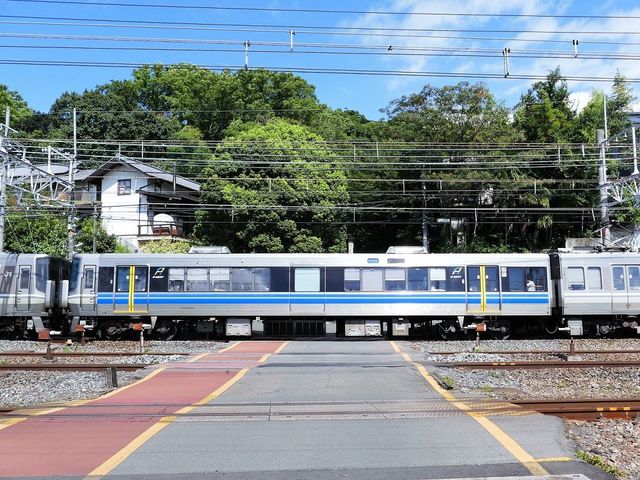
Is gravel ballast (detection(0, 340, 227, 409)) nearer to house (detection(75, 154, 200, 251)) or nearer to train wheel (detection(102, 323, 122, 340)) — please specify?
train wheel (detection(102, 323, 122, 340))

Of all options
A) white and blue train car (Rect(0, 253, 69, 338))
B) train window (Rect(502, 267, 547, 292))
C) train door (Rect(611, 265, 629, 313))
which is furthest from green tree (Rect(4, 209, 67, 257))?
train door (Rect(611, 265, 629, 313))

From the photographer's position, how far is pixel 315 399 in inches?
374

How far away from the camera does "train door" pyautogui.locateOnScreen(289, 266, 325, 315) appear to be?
21.9m

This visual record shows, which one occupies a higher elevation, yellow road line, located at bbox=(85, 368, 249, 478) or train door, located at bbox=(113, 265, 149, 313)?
train door, located at bbox=(113, 265, 149, 313)

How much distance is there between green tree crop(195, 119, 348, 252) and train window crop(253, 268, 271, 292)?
476 inches

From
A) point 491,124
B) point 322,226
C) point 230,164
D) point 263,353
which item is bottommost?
point 263,353

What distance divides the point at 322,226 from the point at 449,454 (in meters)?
30.6

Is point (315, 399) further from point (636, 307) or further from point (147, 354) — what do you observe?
point (636, 307)

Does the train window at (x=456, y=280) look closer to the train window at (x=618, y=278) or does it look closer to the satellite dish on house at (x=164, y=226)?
the train window at (x=618, y=278)

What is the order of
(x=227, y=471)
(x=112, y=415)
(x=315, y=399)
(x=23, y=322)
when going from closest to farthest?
(x=227, y=471)
(x=112, y=415)
(x=315, y=399)
(x=23, y=322)

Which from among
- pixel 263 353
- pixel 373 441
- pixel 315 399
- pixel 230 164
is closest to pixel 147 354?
pixel 263 353

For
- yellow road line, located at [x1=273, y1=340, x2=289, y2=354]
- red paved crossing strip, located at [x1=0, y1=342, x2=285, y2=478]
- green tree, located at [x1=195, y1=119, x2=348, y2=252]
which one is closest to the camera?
red paved crossing strip, located at [x1=0, y1=342, x2=285, y2=478]

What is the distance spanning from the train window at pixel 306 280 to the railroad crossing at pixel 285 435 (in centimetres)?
1061

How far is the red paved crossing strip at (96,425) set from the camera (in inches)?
223
